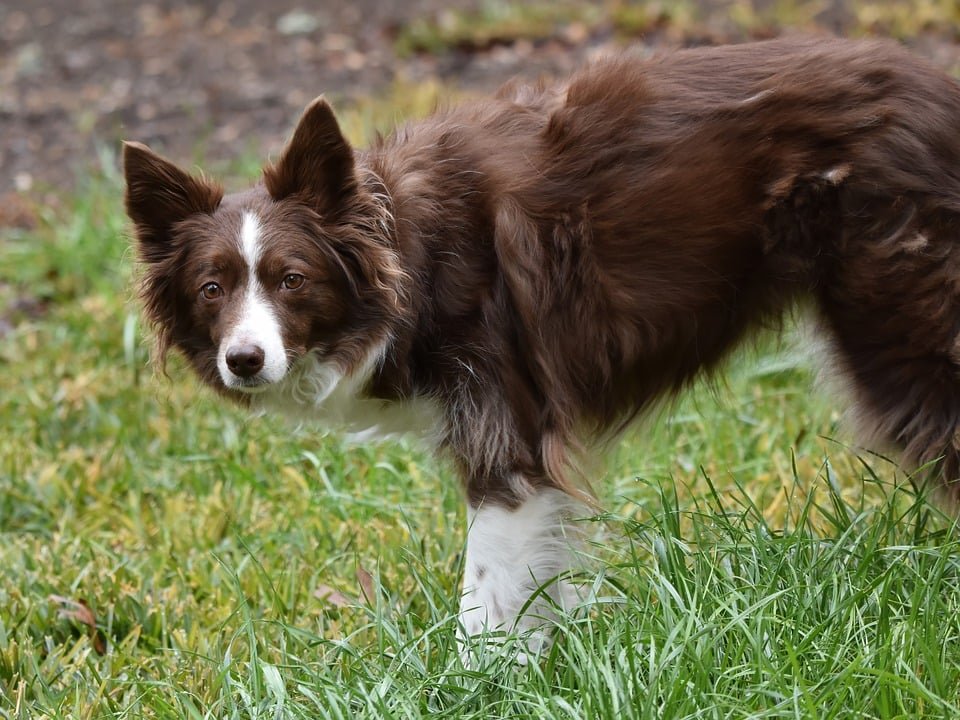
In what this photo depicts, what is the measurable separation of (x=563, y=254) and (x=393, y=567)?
1.21 m

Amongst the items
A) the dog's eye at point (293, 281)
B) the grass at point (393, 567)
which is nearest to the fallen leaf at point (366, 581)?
the grass at point (393, 567)

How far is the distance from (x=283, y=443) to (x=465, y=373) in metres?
1.83

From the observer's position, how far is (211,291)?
326cm

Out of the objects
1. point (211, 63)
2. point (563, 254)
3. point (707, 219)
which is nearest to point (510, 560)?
point (563, 254)

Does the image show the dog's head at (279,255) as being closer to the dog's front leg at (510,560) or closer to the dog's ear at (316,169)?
the dog's ear at (316,169)

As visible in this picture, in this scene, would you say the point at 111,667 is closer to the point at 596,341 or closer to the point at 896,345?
the point at 596,341

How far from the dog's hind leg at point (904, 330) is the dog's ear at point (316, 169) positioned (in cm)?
139

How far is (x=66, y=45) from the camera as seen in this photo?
9289mm

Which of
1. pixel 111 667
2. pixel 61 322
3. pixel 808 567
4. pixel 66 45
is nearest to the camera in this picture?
pixel 808 567

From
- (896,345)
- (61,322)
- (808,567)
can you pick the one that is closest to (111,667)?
(808,567)

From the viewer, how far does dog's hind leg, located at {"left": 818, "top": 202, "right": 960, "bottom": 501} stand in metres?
3.13

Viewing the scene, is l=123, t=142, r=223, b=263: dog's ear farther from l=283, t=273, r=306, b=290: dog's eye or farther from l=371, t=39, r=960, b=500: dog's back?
l=371, t=39, r=960, b=500: dog's back

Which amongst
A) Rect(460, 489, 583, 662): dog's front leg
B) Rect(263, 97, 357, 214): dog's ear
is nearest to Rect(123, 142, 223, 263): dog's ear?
Rect(263, 97, 357, 214): dog's ear

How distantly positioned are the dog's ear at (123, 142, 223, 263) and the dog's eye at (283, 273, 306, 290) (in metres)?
0.35
